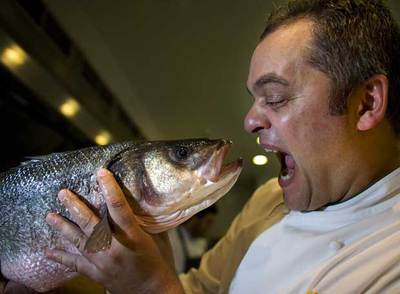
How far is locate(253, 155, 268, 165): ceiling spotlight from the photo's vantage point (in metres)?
5.86

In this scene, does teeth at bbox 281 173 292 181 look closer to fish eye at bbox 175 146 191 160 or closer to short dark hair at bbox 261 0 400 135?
short dark hair at bbox 261 0 400 135

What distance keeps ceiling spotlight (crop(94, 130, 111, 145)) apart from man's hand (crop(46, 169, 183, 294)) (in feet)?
8.39

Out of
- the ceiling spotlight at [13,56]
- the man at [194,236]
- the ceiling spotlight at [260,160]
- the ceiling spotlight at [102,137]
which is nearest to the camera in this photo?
the ceiling spotlight at [13,56]

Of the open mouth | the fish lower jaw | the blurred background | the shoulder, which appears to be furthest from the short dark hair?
the blurred background

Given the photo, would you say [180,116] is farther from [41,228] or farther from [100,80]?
[41,228]

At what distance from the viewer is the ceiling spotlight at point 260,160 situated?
19.2 ft

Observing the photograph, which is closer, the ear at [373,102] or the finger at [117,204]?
the finger at [117,204]

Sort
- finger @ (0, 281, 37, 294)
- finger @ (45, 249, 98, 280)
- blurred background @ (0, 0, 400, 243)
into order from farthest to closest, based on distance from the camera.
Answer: blurred background @ (0, 0, 400, 243) < finger @ (0, 281, 37, 294) < finger @ (45, 249, 98, 280)

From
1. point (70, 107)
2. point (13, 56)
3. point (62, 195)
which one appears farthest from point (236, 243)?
point (70, 107)

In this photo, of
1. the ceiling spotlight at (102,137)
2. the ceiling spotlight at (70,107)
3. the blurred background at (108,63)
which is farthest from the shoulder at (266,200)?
the ceiling spotlight at (102,137)

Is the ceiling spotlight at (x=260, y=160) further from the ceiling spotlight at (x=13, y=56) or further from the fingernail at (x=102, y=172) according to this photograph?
the fingernail at (x=102, y=172)

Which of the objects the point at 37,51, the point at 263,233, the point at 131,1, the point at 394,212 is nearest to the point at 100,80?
the point at 131,1

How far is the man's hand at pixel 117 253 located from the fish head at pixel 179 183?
8cm

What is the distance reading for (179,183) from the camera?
120cm
